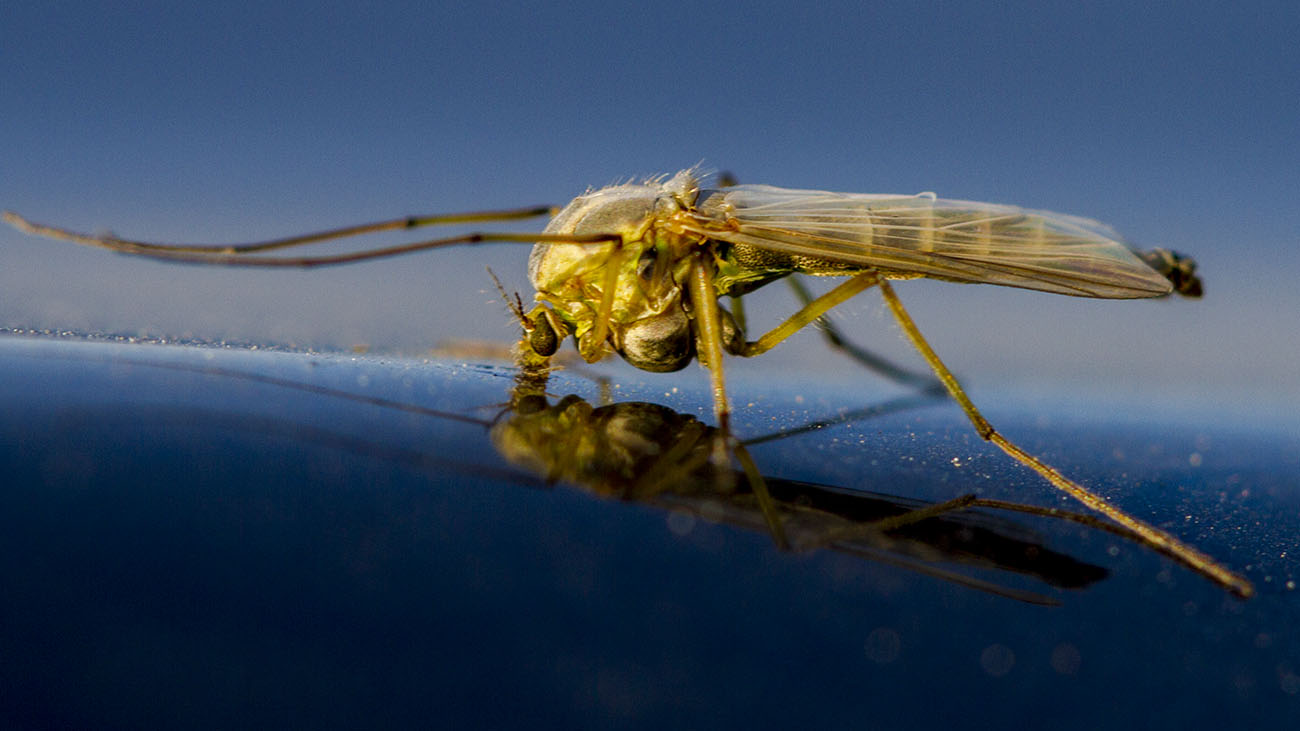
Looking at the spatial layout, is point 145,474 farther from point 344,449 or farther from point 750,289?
point 750,289

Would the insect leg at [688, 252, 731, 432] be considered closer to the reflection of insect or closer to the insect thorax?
the insect thorax

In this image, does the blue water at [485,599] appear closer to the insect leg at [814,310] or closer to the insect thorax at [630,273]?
the insect leg at [814,310]

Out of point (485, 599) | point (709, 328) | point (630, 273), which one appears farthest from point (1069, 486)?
point (485, 599)

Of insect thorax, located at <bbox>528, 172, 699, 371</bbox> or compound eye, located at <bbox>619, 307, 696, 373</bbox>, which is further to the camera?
compound eye, located at <bbox>619, 307, 696, 373</bbox>

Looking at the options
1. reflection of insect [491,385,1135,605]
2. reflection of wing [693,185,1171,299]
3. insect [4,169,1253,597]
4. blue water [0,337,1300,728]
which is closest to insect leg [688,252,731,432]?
insect [4,169,1253,597]

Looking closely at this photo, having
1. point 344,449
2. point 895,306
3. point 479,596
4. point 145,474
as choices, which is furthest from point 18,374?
point 895,306

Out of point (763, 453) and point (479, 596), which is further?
point (763, 453)
